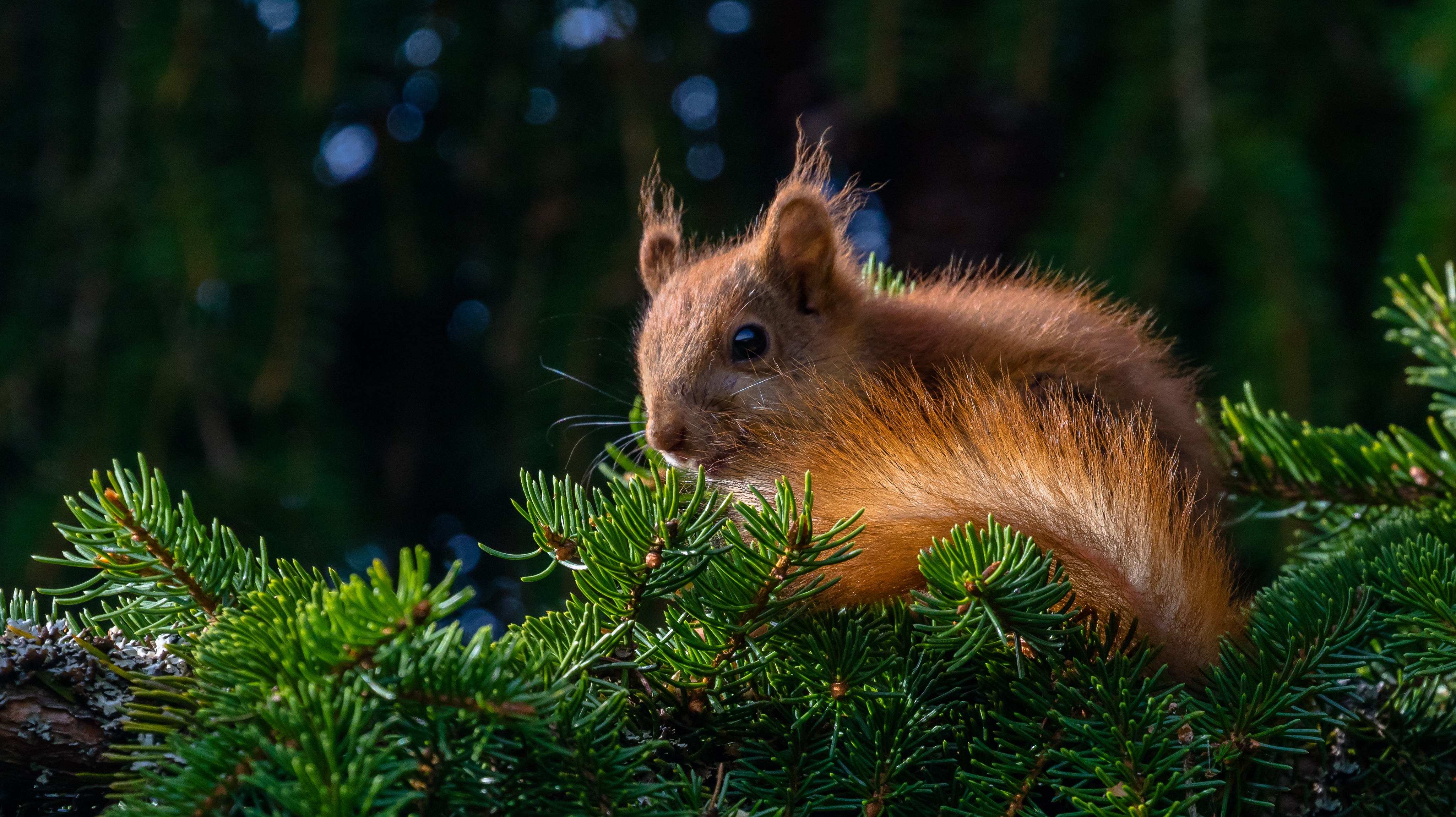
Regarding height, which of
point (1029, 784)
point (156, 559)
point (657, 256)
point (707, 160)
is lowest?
point (1029, 784)

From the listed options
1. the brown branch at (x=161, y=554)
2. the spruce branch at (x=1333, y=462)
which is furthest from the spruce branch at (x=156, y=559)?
the spruce branch at (x=1333, y=462)

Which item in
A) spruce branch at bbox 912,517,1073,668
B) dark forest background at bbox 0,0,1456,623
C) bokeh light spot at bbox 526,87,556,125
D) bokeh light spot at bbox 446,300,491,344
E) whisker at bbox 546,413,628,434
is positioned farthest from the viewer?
bokeh light spot at bbox 446,300,491,344

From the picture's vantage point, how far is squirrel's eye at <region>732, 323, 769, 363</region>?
A: 1.04 m

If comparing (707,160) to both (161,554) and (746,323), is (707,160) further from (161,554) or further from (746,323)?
(161,554)

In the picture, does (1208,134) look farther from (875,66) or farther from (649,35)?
(649,35)

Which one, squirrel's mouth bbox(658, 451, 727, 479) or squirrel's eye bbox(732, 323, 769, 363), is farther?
squirrel's eye bbox(732, 323, 769, 363)

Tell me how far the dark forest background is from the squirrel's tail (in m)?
0.63

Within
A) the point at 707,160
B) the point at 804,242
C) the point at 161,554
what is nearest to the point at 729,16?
the point at 707,160

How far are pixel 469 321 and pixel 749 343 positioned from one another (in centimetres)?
87

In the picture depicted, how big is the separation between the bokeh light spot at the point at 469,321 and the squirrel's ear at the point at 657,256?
61 cm

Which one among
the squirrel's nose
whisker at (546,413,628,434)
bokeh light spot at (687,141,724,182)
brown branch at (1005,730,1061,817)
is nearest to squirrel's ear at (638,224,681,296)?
whisker at (546,413,628,434)

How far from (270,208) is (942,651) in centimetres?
121

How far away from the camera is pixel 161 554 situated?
1.90ft

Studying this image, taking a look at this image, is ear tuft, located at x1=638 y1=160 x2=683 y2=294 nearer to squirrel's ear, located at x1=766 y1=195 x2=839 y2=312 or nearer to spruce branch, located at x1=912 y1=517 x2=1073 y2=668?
squirrel's ear, located at x1=766 y1=195 x2=839 y2=312
